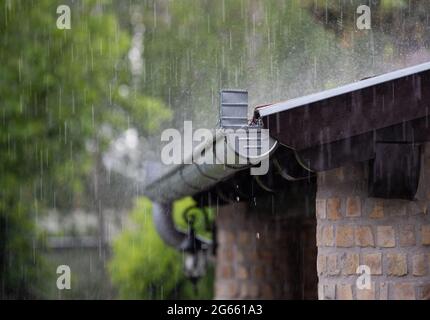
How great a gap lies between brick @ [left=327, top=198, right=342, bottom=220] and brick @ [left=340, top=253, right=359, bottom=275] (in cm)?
16

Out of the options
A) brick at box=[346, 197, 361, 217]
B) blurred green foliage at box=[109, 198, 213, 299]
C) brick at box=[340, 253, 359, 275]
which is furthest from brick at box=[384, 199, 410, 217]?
blurred green foliage at box=[109, 198, 213, 299]

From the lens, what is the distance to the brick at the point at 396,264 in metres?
2.92

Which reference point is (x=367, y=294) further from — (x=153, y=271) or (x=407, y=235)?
(x=153, y=271)

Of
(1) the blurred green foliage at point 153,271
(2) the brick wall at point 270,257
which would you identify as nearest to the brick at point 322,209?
(2) the brick wall at point 270,257

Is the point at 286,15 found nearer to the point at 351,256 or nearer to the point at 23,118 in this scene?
the point at 23,118

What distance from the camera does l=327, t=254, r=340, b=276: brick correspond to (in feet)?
9.74

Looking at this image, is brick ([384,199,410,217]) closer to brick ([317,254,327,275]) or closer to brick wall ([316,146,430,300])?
brick wall ([316,146,430,300])

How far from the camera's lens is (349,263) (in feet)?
9.72

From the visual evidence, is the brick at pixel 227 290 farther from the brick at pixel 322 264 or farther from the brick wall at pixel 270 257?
the brick at pixel 322 264

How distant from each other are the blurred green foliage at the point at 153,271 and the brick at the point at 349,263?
610cm

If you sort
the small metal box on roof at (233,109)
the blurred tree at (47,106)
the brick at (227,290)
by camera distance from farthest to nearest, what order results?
the blurred tree at (47,106), the brick at (227,290), the small metal box on roof at (233,109)

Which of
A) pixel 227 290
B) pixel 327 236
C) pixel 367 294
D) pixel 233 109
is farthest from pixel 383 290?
pixel 227 290

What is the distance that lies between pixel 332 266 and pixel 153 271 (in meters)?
6.67

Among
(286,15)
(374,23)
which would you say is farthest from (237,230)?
(286,15)
